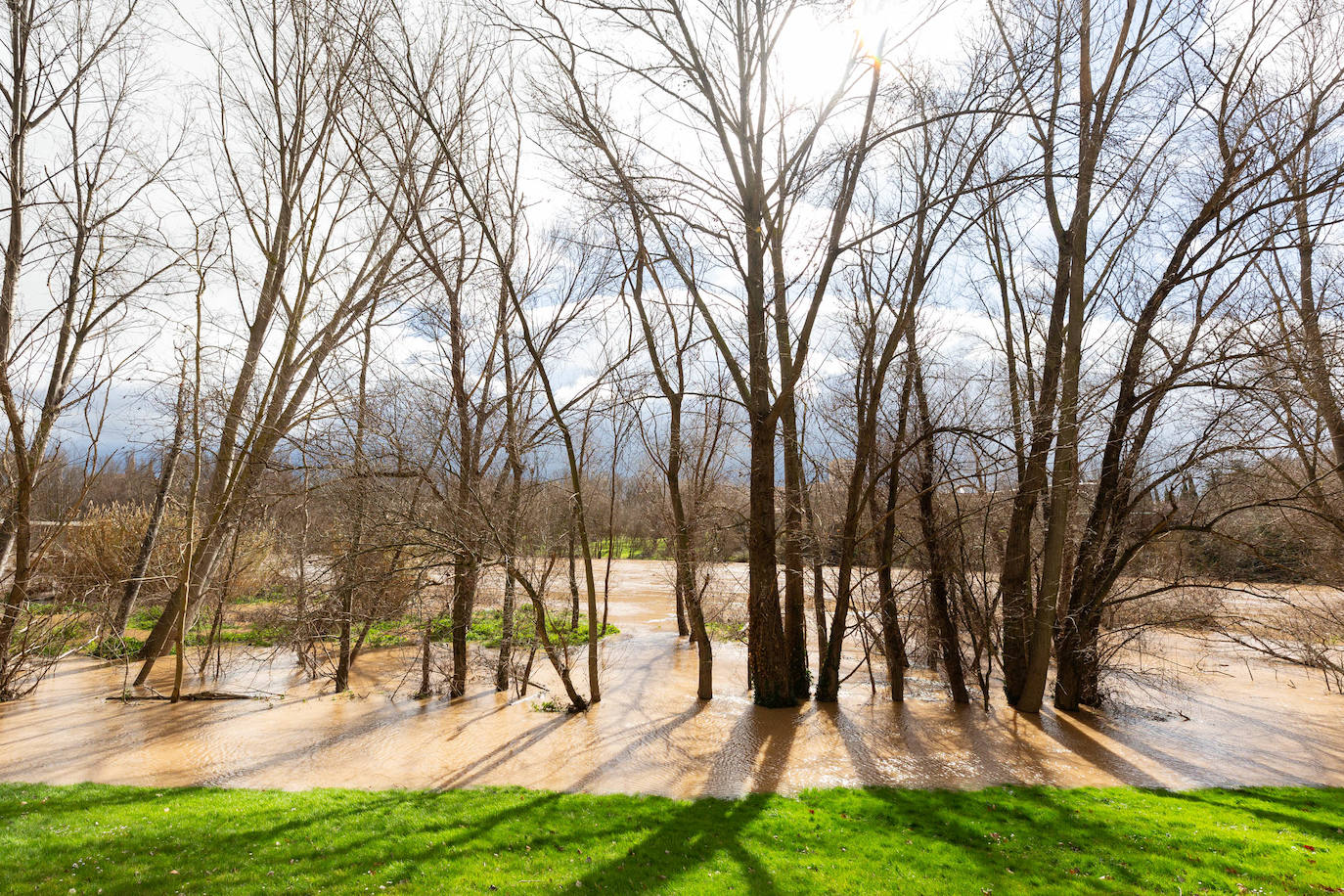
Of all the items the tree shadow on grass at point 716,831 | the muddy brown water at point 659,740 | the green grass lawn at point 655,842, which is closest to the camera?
the green grass lawn at point 655,842

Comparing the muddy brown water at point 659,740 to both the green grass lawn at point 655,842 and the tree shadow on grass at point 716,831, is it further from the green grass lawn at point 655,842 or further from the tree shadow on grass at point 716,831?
the green grass lawn at point 655,842

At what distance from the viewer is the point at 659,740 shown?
9.03 metres

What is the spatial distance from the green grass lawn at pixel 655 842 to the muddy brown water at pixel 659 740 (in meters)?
0.70

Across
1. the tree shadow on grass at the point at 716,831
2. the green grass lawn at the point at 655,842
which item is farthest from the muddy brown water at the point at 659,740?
the green grass lawn at the point at 655,842

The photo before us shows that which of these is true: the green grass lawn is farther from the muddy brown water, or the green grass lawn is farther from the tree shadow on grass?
the muddy brown water

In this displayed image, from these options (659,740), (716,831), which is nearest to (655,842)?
(716,831)

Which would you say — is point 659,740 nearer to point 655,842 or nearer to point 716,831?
point 716,831

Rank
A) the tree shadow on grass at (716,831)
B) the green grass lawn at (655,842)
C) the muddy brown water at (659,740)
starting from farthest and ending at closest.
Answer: the muddy brown water at (659,740), the tree shadow on grass at (716,831), the green grass lawn at (655,842)

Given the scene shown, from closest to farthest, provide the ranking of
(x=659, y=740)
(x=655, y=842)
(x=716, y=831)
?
(x=655, y=842), (x=716, y=831), (x=659, y=740)

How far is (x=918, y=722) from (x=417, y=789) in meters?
7.03

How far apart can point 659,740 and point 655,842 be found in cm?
329

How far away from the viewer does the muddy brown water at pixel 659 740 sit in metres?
7.64

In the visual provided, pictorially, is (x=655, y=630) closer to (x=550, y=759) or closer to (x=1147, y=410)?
(x=550, y=759)

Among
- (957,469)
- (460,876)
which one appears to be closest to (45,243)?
(460,876)
